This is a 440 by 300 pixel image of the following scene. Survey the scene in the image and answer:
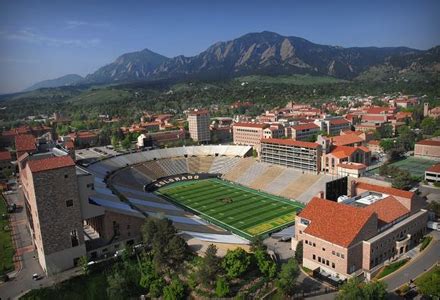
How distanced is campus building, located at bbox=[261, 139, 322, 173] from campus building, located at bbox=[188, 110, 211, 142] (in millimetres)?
29295

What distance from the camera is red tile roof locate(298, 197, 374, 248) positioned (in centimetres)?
2489

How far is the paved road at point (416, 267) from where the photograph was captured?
24188 mm

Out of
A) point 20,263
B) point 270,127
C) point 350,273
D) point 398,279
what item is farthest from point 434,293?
point 270,127

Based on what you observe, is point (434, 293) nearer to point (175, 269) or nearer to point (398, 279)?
point (398, 279)

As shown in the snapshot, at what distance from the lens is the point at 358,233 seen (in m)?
24.7

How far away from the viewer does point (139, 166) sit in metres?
59.3

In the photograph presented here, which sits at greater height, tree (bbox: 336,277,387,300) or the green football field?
tree (bbox: 336,277,387,300)

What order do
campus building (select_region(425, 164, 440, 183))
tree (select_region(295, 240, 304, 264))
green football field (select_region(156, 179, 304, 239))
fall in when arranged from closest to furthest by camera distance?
tree (select_region(295, 240, 304, 264)), green football field (select_region(156, 179, 304, 239)), campus building (select_region(425, 164, 440, 183))

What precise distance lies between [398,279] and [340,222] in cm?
534

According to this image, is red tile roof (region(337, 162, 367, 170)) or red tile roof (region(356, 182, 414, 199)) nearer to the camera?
red tile roof (region(356, 182, 414, 199))

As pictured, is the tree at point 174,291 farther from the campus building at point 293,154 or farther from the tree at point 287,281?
the campus building at point 293,154

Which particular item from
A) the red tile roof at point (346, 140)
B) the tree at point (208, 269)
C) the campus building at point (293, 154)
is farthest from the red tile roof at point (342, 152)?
the tree at point (208, 269)

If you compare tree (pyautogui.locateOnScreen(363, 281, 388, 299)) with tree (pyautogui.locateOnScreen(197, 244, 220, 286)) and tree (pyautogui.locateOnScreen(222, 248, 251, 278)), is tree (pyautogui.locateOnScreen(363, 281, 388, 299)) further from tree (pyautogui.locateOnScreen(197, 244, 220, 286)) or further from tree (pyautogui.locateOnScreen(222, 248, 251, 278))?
tree (pyautogui.locateOnScreen(197, 244, 220, 286))

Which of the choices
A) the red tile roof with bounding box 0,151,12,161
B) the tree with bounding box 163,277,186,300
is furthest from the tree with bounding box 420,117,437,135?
the red tile roof with bounding box 0,151,12,161
